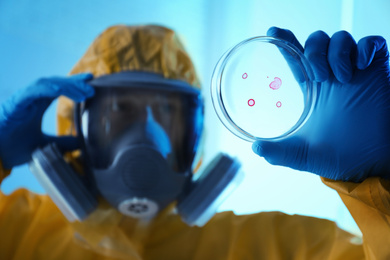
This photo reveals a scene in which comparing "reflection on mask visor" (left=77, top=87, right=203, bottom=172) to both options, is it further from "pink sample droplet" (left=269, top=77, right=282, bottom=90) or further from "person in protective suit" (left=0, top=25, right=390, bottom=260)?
"pink sample droplet" (left=269, top=77, right=282, bottom=90)

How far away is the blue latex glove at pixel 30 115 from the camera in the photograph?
1.16 metres

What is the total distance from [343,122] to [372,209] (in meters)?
0.22

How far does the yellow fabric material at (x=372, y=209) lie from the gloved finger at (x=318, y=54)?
28cm

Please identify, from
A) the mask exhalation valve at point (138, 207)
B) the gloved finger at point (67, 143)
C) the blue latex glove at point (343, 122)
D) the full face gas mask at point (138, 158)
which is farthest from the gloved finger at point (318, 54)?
the gloved finger at point (67, 143)

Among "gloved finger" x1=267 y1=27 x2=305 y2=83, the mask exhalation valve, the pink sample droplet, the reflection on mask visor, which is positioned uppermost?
"gloved finger" x1=267 y1=27 x2=305 y2=83

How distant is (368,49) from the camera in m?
0.86

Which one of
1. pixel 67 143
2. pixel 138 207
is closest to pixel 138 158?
pixel 138 207

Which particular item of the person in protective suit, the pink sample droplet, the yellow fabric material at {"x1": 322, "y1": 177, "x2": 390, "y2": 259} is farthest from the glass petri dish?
the yellow fabric material at {"x1": 322, "y1": 177, "x2": 390, "y2": 259}

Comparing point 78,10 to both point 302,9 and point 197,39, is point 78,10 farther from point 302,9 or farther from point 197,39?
point 302,9

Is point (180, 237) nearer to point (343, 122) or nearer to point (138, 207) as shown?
point (138, 207)

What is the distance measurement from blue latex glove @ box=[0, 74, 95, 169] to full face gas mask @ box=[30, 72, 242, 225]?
0.22 feet

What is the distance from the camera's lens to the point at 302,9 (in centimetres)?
180

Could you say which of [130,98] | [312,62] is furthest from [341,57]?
[130,98]

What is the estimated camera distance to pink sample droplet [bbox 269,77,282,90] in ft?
3.00
